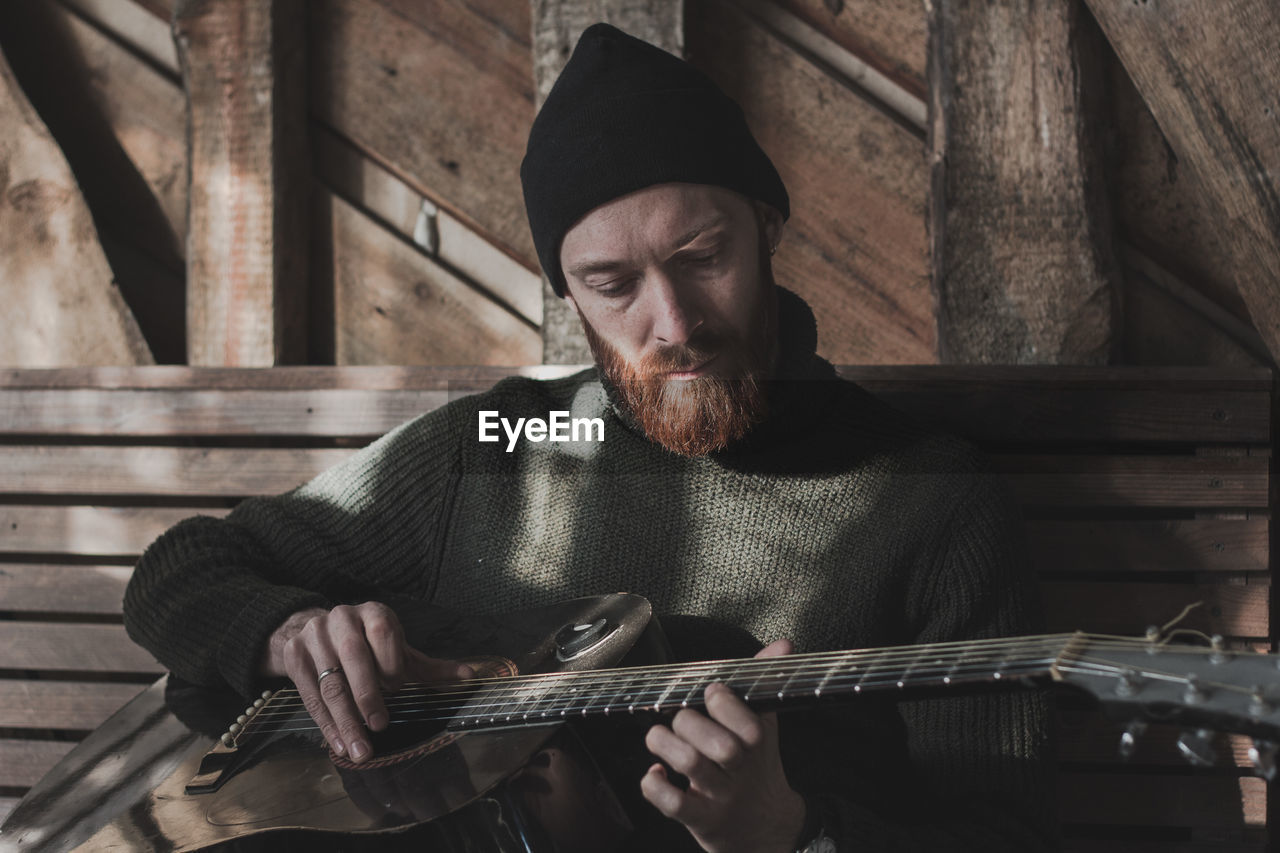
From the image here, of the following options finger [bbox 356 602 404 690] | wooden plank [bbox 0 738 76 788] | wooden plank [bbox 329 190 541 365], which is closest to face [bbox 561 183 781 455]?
finger [bbox 356 602 404 690]

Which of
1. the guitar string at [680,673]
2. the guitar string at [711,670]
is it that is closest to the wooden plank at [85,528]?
the guitar string at [680,673]

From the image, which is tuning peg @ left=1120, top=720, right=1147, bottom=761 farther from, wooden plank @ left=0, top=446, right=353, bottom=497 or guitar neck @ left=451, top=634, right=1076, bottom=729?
wooden plank @ left=0, top=446, right=353, bottom=497

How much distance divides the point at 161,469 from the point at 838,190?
0.95 meters

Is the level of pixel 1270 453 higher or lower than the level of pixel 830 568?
higher

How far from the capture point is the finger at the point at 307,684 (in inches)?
30.8

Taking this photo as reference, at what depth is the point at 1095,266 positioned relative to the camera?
110 cm

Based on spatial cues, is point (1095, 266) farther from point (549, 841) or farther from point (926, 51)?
point (549, 841)

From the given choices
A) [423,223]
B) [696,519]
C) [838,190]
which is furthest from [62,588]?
[838,190]

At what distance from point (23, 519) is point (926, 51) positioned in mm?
1321

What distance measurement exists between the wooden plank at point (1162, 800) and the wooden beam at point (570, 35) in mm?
772

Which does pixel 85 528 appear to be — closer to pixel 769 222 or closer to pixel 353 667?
pixel 353 667

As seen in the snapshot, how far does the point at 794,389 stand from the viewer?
3.01ft

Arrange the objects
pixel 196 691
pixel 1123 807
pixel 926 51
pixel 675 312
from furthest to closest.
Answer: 1. pixel 926 51
2. pixel 1123 807
3. pixel 196 691
4. pixel 675 312

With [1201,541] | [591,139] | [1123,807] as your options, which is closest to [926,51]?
[591,139]
